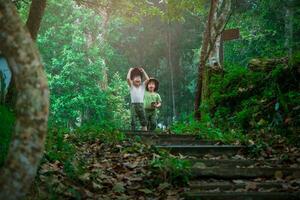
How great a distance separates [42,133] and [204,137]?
5.98 metres

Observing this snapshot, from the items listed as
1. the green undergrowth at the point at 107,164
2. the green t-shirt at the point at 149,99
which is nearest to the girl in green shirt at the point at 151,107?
the green t-shirt at the point at 149,99

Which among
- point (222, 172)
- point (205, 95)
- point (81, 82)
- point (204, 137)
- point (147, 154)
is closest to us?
point (222, 172)

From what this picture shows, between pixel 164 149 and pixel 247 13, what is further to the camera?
pixel 247 13

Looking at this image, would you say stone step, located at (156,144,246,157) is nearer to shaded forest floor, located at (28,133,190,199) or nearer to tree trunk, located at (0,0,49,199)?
shaded forest floor, located at (28,133,190,199)

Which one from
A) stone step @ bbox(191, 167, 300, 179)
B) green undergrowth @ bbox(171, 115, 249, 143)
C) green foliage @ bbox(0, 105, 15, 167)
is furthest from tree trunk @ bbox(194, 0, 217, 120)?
green foliage @ bbox(0, 105, 15, 167)

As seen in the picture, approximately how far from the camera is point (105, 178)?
5980mm

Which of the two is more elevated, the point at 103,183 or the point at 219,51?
the point at 219,51

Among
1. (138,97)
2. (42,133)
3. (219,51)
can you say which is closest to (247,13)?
(219,51)

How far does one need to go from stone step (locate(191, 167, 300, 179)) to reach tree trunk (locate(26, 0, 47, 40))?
415cm

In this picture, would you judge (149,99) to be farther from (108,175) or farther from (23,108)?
(23,108)

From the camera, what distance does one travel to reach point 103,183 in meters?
5.86

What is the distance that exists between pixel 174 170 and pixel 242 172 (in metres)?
1.01

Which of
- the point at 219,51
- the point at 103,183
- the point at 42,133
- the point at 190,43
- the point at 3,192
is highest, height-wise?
the point at 190,43

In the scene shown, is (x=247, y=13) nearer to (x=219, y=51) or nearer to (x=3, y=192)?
(x=219, y=51)
